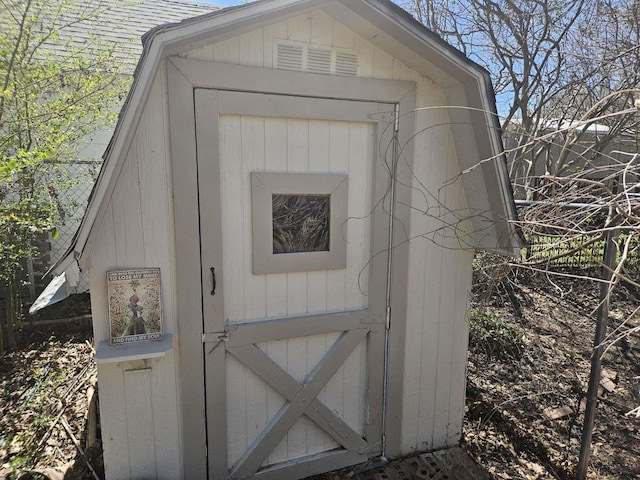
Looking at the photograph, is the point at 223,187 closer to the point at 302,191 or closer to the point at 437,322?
the point at 302,191

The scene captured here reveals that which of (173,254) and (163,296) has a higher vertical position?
(173,254)

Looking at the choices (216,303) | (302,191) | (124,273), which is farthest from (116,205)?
(302,191)

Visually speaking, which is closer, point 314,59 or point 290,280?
point 314,59

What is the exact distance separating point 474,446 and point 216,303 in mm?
2443

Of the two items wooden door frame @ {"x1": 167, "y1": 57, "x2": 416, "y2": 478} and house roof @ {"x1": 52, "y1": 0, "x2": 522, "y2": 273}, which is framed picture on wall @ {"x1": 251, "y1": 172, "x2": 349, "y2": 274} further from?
house roof @ {"x1": 52, "y1": 0, "x2": 522, "y2": 273}

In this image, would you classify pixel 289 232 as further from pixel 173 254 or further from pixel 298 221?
pixel 173 254

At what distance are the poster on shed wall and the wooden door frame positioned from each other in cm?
13

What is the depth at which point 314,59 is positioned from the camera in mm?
2480

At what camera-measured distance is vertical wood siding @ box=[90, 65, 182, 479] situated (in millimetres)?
2232

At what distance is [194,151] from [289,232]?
2.43ft

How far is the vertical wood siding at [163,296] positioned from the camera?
2232 millimetres

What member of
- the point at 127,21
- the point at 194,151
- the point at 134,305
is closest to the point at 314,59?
the point at 194,151

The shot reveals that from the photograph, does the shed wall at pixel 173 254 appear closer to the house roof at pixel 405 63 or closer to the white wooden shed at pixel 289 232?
the white wooden shed at pixel 289 232

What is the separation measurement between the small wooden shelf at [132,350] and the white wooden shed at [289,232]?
0.02m
